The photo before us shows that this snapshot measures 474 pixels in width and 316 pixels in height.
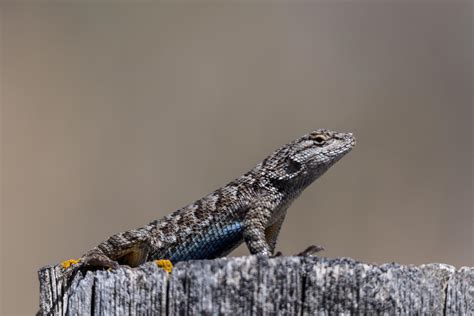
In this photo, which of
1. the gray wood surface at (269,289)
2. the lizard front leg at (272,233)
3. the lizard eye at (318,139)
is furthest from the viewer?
the lizard eye at (318,139)

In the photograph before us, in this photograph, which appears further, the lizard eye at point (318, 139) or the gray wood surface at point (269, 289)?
the lizard eye at point (318, 139)

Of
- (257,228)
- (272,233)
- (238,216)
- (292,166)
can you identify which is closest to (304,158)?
(292,166)

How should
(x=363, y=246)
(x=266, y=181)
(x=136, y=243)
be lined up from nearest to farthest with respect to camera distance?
1. (x=136, y=243)
2. (x=266, y=181)
3. (x=363, y=246)

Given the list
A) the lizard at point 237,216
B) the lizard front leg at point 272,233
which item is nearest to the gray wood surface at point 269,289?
the lizard at point 237,216

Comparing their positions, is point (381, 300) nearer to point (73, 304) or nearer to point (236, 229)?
point (73, 304)

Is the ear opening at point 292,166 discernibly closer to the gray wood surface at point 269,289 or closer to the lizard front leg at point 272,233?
the lizard front leg at point 272,233

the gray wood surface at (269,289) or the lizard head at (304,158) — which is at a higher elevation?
the lizard head at (304,158)

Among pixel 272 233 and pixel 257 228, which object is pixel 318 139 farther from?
pixel 257 228

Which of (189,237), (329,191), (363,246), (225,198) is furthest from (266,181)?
(329,191)
